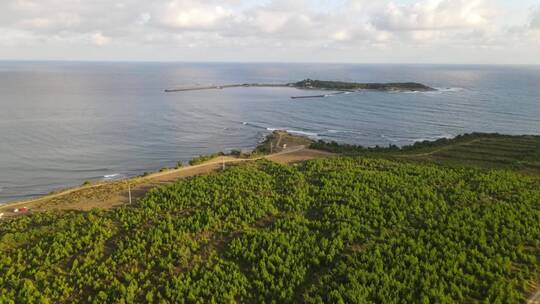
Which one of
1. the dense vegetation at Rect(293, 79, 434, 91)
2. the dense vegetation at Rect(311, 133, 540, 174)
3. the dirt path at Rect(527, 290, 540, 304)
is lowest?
the dirt path at Rect(527, 290, 540, 304)

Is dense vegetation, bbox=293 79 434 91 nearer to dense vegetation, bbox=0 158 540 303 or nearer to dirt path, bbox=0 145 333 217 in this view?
dirt path, bbox=0 145 333 217

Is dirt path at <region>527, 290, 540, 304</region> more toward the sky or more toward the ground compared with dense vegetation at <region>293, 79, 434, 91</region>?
more toward the ground

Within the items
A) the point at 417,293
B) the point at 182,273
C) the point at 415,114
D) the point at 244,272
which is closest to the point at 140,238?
the point at 182,273

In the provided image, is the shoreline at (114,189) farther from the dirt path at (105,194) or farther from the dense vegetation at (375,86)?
the dense vegetation at (375,86)

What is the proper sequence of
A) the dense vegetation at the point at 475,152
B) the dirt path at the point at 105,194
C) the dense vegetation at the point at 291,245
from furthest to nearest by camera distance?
the dense vegetation at the point at 475,152 < the dirt path at the point at 105,194 < the dense vegetation at the point at 291,245

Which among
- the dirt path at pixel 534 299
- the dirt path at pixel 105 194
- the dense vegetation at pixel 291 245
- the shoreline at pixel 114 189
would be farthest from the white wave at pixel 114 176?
the dirt path at pixel 534 299

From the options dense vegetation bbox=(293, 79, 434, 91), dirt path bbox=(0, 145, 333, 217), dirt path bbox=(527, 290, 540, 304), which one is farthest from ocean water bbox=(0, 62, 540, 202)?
dirt path bbox=(527, 290, 540, 304)
